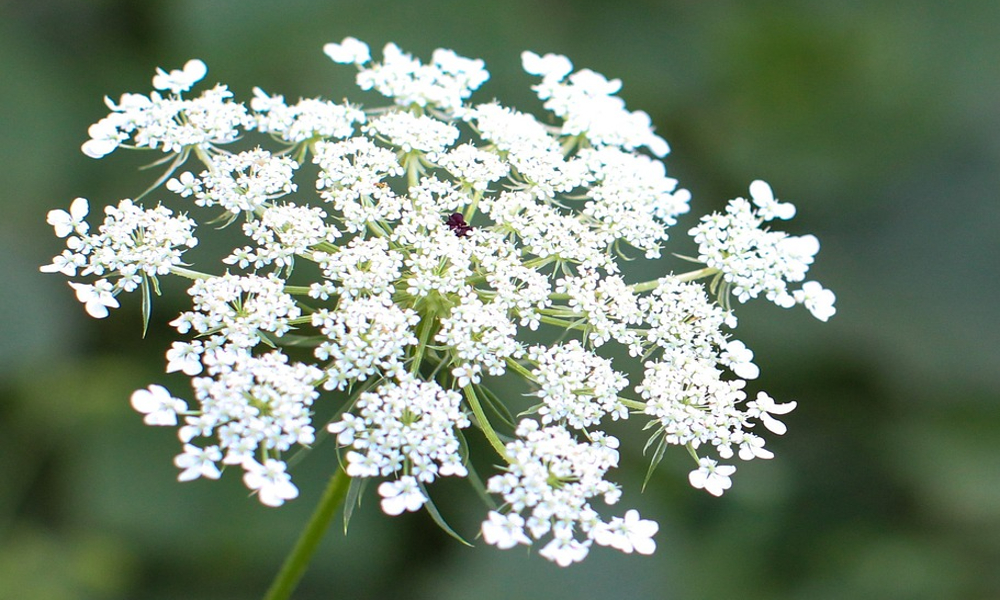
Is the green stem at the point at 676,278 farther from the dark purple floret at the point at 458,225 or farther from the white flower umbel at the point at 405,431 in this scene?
the white flower umbel at the point at 405,431

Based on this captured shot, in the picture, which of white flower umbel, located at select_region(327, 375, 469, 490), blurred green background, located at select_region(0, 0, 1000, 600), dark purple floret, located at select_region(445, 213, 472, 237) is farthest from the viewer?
blurred green background, located at select_region(0, 0, 1000, 600)

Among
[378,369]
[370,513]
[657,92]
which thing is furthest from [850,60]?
[378,369]

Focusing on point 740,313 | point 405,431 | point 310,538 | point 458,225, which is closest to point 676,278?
point 458,225

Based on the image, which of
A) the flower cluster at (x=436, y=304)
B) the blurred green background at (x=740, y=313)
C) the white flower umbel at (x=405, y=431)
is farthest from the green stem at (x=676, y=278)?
the blurred green background at (x=740, y=313)

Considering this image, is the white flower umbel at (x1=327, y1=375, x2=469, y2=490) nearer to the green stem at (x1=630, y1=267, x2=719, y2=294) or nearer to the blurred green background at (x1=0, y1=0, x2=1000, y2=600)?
the green stem at (x1=630, y1=267, x2=719, y2=294)

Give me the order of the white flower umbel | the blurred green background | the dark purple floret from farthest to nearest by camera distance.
A: the blurred green background
the dark purple floret
the white flower umbel

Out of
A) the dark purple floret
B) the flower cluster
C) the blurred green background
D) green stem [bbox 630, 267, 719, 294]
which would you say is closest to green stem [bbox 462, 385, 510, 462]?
the flower cluster

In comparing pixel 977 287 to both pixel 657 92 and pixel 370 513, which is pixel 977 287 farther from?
pixel 370 513
